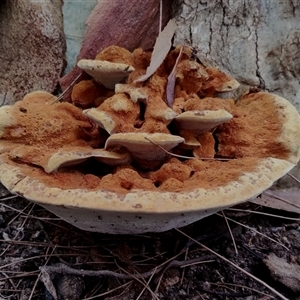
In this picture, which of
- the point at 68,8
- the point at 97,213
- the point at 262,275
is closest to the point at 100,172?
the point at 97,213

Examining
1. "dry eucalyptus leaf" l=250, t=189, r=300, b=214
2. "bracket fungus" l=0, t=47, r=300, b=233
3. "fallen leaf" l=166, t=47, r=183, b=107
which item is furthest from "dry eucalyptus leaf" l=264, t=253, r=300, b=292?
"fallen leaf" l=166, t=47, r=183, b=107

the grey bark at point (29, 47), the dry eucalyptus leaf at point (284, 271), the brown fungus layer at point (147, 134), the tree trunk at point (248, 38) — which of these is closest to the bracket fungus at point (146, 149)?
the brown fungus layer at point (147, 134)

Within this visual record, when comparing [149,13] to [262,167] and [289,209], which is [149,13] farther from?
[289,209]

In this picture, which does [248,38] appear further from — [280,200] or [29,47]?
[29,47]

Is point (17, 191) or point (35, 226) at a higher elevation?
point (17, 191)

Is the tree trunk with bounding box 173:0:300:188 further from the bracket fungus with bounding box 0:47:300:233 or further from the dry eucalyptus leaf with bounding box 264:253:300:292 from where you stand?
the dry eucalyptus leaf with bounding box 264:253:300:292

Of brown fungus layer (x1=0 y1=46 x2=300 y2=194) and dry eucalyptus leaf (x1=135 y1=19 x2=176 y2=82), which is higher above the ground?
dry eucalyptus leaf (x1=135 y1=19 x2=176 y2=82)

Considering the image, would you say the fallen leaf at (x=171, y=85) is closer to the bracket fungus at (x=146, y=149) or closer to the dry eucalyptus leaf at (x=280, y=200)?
the bracket fungus at (x=146, y=149)
